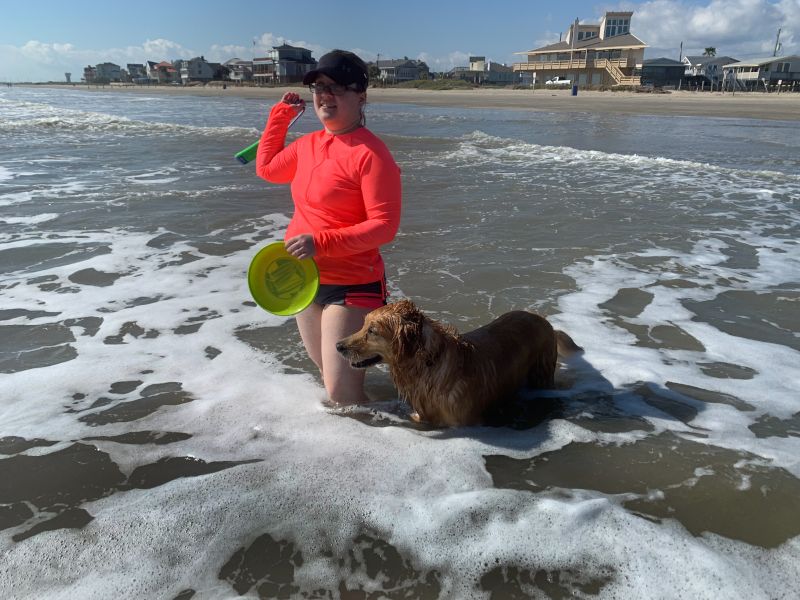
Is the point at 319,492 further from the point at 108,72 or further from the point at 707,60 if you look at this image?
the point at 108,72

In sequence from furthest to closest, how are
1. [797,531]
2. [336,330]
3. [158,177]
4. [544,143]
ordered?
[544,143]
[158,177]
[336,330]
[797,531]

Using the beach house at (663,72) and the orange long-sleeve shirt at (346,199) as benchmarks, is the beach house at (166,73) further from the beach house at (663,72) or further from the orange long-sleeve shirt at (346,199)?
the orange long-sleeve shirt at (346,199)

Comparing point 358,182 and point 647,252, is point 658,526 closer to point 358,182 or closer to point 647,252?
point 358,182

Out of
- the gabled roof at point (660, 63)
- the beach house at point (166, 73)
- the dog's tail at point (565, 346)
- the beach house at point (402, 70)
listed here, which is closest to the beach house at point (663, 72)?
the gabled roof at point (660, 63)

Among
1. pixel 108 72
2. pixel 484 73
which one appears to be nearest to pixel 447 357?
pixel 484 73

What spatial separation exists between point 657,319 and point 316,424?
368 centimetres

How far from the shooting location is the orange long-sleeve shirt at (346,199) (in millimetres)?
3162

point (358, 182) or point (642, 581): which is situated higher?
point (358, 182)

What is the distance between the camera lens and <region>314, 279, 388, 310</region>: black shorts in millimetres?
3559

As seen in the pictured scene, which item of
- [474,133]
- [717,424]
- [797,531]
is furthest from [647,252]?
[474,133]

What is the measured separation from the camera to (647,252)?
24.5 feet

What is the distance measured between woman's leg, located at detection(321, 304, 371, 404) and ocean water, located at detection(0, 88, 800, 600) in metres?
0.14

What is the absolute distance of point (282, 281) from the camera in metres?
3.49

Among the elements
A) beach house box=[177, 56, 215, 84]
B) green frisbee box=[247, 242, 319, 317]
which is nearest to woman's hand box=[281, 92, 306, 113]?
green frisbee box=[247, 242, 319, 317]
